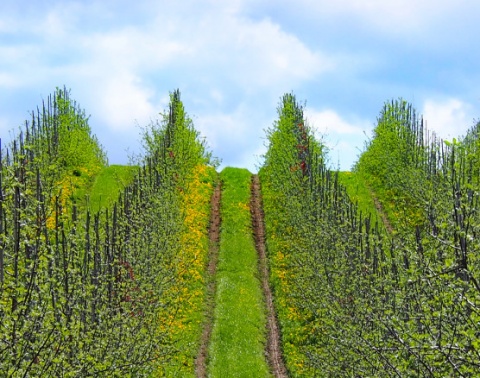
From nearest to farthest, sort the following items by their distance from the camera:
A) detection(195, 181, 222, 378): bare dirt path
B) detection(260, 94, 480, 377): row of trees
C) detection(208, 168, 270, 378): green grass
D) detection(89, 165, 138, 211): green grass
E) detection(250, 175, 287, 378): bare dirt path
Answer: detection(260, 94, 480, 377): row of trees → detection(208, 168, 270, 378): green grass → detection(195, 181, 222, 378): bare dirt path → detection(250, 175, 287, 378): bare dirt path → detection(89, 165, 138, 211): green grass

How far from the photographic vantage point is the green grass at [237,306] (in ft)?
109

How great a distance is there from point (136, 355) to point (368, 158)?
55.7 metres

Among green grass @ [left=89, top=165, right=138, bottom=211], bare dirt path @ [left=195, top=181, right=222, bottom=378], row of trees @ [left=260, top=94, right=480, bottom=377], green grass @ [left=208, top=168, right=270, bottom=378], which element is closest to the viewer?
row of trees @ [left=260, top=94, right=480, bottom=377]

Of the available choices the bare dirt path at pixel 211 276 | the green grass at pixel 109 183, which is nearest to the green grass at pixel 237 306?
the bare dirt path at pixel 211 276

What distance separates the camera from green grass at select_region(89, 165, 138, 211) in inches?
2428

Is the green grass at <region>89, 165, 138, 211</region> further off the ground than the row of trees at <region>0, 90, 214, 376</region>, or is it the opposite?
the green grass at <region>89, 165, 138, 211</region>

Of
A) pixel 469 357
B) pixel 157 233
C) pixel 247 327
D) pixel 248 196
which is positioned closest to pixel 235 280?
pixel 247 327

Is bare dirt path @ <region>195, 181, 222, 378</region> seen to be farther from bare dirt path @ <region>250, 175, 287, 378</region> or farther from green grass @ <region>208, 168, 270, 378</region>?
bare dirt path @ <region>250, 175, 287, 378</region>

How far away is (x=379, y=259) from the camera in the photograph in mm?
23094

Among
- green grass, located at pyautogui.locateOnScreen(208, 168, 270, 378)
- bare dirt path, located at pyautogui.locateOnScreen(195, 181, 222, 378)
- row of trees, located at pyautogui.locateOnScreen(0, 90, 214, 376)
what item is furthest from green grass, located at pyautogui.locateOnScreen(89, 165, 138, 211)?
green grass, located at pyautogui.locateOnScreen(208, 168, 270, 378)

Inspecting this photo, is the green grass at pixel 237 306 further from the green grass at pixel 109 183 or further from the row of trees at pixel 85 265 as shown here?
the green grass at pixel 109 183

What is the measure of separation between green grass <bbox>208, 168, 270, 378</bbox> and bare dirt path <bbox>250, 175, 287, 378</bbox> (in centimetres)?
48

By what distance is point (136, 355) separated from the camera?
20047mm

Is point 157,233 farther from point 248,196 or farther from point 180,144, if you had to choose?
point 248,196
